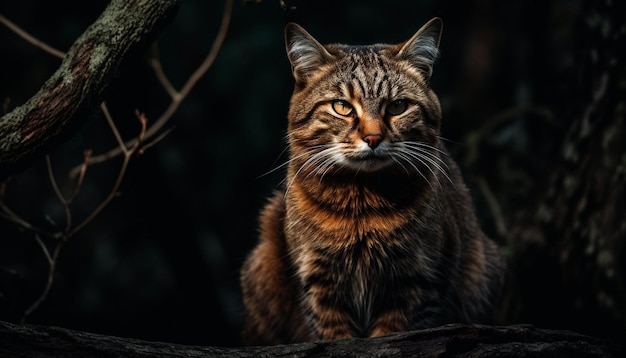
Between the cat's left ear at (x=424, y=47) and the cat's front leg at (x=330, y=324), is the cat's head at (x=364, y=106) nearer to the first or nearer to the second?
the cat's left ear at (x=424, y=47)

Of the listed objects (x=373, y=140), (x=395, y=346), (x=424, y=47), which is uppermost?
(x=424, y=47)

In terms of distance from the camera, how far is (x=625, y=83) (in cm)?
554

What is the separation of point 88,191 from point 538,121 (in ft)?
16.1

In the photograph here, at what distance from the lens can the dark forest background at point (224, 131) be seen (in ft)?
24.6

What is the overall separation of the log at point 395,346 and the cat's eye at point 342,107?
4.22 ft

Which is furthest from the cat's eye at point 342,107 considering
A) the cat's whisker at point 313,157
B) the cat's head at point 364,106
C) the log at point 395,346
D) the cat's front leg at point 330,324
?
the log at point 395,346

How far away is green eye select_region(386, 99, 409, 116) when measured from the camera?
457 centimetres

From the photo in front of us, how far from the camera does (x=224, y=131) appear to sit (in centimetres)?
930

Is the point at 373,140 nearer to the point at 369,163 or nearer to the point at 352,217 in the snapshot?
the point at 369,163

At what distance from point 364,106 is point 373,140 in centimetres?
27

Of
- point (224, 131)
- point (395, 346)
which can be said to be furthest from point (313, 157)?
point (224, 131)

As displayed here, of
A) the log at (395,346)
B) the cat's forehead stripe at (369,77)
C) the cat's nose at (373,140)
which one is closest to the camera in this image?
the log at (395,346)

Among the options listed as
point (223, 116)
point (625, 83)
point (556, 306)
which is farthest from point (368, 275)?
point (223, 116)

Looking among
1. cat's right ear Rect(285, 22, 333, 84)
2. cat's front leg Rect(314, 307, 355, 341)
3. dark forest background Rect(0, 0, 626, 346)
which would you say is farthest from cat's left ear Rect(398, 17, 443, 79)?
dark forest background Rect(0, 0, 626, 346)
